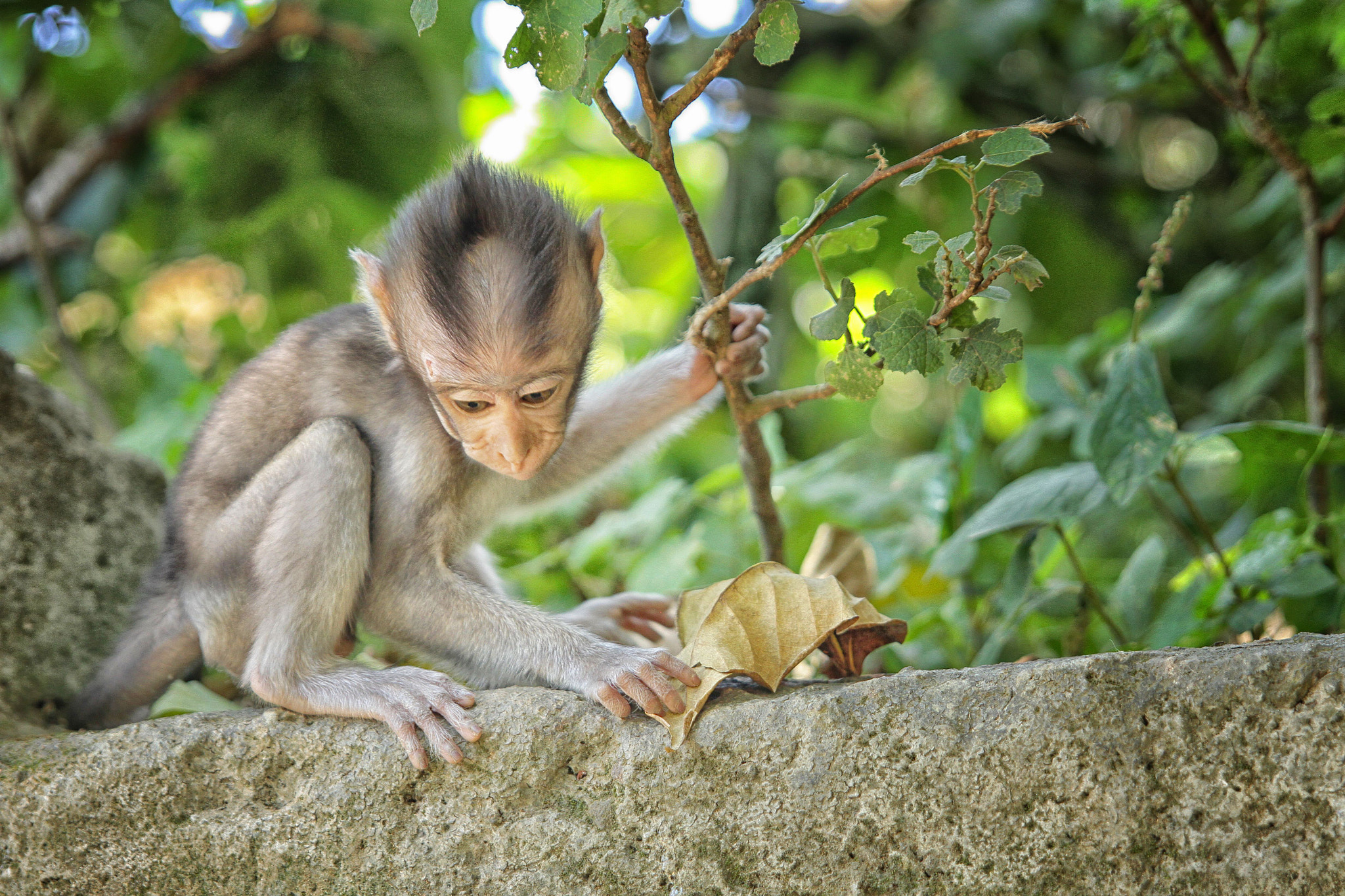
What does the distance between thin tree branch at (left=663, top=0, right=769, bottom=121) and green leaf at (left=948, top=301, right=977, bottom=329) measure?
715 millimetres

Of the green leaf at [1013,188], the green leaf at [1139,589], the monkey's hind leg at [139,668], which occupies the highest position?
the green leaf at [1013,188]

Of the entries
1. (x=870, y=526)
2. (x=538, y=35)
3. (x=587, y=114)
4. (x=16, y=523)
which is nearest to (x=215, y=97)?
(x=587, y=114)

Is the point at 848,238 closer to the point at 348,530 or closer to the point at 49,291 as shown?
the point at 348,530

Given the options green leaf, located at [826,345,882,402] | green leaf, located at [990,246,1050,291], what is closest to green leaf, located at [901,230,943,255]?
green leaf, located at [990,246,1050,291]

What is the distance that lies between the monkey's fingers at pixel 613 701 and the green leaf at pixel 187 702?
38.8 inches

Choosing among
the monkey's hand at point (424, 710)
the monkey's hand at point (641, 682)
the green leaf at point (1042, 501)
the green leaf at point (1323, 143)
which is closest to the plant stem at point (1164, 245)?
the green leaf at point (1042, 501)

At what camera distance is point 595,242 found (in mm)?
3102

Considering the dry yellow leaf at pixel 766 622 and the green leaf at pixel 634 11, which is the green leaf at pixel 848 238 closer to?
the green leaf at pixel 634 11

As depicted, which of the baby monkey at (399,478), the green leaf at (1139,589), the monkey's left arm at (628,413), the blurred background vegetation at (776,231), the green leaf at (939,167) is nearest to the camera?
the green leaf at (939,167)

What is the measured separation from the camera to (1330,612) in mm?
2832

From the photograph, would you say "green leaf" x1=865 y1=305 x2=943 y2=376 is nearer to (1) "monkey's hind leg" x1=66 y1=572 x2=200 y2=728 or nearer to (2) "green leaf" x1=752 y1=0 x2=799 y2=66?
(2) "green leaf" x1=752 y1=0 x2=799 y2=66

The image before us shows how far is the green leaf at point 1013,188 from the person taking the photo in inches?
83.6

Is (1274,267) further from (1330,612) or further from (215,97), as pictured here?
(215,97)

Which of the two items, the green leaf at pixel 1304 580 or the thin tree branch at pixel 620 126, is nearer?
the thin tree branch at pixel 620 126
